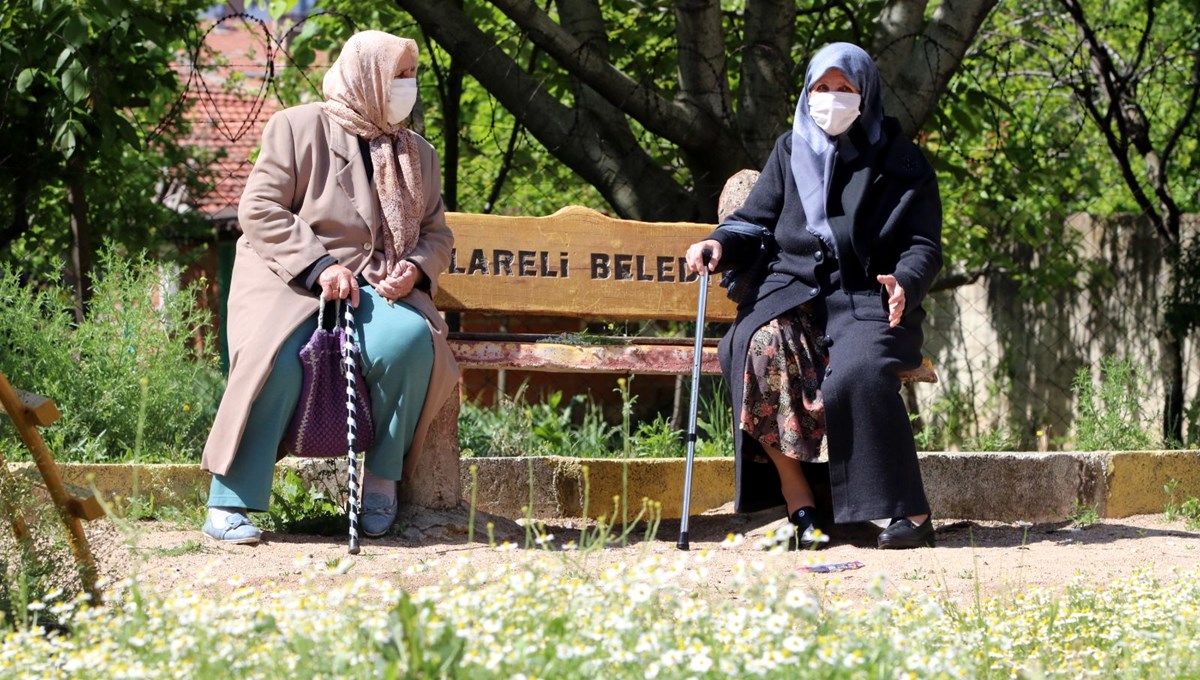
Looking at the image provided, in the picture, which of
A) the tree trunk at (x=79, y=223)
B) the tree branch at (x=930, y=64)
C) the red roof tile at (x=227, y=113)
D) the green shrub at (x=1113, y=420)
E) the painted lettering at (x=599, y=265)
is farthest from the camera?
the red roof tile at (x=227, y=113)

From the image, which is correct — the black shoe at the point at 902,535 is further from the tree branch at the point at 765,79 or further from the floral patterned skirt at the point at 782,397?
the tree branch at the point at 765,79

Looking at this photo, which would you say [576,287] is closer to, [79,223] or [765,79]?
[765,79]

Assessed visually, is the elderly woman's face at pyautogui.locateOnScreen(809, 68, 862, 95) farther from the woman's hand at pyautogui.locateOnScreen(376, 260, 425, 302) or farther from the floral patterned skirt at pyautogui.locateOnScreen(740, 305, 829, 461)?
the woman's hand at pyautogui.locateOnScreen(376, 260, 425, 302)

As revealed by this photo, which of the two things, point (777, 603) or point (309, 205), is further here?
point (309, 205)

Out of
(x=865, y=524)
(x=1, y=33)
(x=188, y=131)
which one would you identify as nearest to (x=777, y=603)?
(x=865, y=524)

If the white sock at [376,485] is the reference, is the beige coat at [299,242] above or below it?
above

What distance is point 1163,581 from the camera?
4.16 m

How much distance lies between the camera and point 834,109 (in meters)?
5.08

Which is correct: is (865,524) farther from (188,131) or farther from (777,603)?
(188,131)

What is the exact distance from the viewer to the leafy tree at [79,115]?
6281 mm

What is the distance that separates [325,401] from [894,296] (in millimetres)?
1866

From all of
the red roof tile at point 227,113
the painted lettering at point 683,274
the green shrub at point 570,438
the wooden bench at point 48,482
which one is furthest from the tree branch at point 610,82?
the red roof tile at point 227,113

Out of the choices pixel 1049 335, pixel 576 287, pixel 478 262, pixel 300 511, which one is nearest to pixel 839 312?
pixel 576 287

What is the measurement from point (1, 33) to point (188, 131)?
10.2ft
